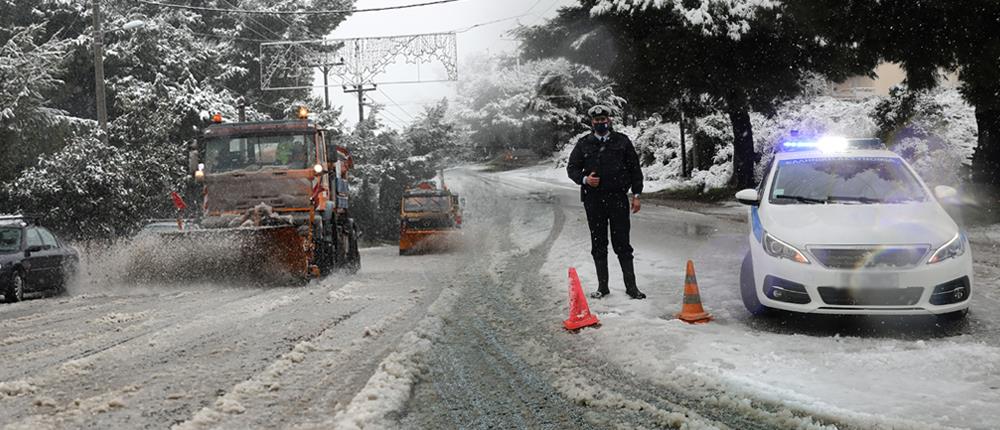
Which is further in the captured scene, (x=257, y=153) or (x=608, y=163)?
(x=257, y=153)

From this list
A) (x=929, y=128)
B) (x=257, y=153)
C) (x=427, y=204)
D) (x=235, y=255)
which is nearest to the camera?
(x=235, y=255)

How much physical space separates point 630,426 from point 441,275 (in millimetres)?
9242

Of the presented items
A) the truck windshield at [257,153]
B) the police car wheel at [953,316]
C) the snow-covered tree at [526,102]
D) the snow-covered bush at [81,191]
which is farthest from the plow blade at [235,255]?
the snow-covered tree at [526,102]

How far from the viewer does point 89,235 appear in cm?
2034

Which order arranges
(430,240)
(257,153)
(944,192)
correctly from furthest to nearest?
(430,240) < (257,153) < (944,192)

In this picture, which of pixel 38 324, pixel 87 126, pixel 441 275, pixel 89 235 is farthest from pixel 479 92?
pixel 38 324

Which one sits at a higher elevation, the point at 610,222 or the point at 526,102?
Result: the point at 526,102

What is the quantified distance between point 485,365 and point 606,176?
2888mm

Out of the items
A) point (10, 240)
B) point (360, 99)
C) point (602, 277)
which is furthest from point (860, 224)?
point (360, 99)

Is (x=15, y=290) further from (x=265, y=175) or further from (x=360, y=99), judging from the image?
(x=360, y=99)

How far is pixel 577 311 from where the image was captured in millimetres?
7195

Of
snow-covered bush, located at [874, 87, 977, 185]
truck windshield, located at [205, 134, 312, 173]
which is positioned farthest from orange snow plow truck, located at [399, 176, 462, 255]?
snow-covered bush, located at [874, 87, 977, 185]

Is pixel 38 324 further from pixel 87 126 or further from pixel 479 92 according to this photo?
pixel 479 92

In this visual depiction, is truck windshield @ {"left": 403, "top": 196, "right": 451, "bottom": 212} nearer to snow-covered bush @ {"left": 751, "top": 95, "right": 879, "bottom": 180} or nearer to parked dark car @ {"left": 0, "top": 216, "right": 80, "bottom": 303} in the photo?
parked dark car @ {"left": 0, "top": 216, "right": 80, "bottom": 303}
